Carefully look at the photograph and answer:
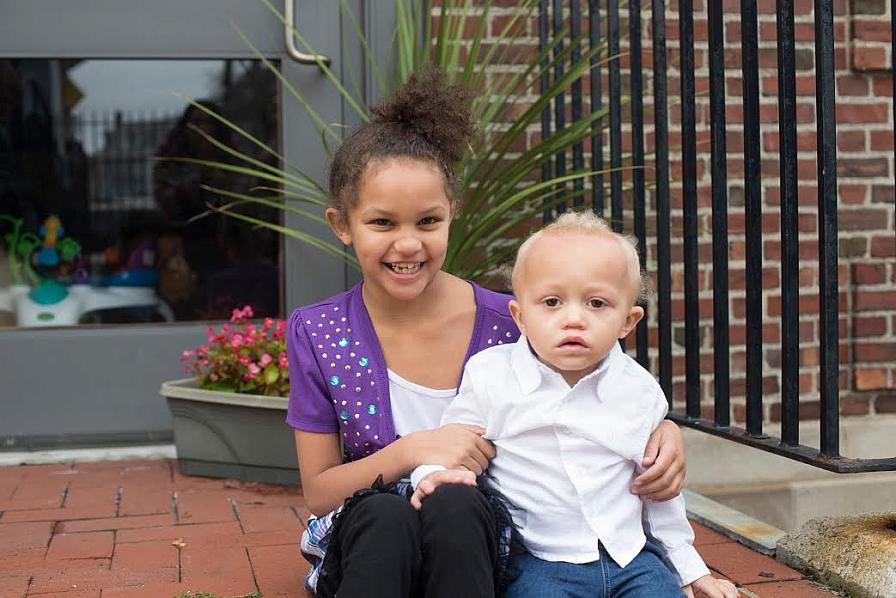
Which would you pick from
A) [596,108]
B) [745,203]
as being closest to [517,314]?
[745,203]

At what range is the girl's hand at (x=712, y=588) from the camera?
189 cm

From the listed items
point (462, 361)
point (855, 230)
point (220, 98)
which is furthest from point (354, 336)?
point (855, 230)

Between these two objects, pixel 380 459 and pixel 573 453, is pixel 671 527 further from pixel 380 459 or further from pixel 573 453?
pixel 380 459

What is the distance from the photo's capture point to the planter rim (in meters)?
3.13

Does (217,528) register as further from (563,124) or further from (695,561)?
(563,124)

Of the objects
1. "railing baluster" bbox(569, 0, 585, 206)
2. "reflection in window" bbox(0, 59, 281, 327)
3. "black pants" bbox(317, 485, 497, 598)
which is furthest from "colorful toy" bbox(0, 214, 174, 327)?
"black pants" bbox(317, 485, 497, 598)

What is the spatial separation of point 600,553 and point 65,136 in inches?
99.2

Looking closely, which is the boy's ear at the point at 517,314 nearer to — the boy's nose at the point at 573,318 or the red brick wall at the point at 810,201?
the boy's nose at the point at 573,318

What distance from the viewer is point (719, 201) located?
268cm

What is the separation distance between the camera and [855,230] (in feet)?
12.6

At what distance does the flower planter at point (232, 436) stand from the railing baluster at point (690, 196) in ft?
3.74

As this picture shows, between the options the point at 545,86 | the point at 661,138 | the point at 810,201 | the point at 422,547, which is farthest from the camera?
the point at 810,201

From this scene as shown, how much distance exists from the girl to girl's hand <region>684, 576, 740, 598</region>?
0.17m

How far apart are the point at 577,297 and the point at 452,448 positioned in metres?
0.34
